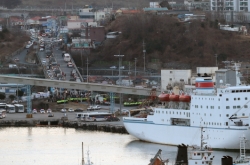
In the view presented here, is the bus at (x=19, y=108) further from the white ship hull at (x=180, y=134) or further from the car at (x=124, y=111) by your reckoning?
the white ship hull at (x=180, y=134)

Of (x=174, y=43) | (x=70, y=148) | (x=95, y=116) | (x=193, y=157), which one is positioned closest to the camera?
(x=193, y=157)

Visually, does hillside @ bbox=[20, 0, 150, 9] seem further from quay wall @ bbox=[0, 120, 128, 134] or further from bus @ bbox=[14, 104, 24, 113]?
quay wall @ bbox=[0, 120, 128, 134]

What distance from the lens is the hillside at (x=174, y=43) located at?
102688mm

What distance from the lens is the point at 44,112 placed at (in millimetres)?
84500

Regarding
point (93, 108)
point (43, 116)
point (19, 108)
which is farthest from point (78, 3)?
point (43, 116)

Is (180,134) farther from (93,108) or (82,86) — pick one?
(93,108)

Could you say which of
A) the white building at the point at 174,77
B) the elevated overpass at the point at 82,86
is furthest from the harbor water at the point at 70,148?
the white building at the point at 174,77

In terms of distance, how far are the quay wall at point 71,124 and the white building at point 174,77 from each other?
33.4ft

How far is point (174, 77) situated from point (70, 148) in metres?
22.9

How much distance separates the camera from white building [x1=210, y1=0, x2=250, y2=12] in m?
121

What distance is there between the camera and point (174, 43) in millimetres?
107562

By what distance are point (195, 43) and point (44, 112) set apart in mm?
25114

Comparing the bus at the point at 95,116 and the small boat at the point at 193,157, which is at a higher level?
the bus at the point at 95,116

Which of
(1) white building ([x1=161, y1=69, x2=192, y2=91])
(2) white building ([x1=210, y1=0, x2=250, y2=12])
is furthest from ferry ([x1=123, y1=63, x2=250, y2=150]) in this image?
(2) white building ([x1=210, y1=0, x2=250, y2=12])
